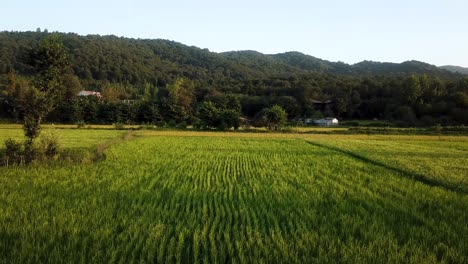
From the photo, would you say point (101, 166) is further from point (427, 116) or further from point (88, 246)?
point (427, 116)

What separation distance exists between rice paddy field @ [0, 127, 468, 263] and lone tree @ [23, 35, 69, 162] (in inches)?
127

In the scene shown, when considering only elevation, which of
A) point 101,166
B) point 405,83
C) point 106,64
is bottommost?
point 101,166

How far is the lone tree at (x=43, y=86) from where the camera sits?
2212 centimetres

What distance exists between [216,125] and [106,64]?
298 ft

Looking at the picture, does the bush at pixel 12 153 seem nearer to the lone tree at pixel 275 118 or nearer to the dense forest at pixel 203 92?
the dense forest at pixel 203 92

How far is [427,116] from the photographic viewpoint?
83.9 metres

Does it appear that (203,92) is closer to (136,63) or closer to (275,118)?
(136,63)

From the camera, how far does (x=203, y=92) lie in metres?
126

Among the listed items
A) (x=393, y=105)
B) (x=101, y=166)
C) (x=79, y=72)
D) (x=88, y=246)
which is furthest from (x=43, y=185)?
(x=79, y=72)

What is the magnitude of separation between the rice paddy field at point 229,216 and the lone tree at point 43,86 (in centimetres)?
323

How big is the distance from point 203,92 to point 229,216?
381 feet

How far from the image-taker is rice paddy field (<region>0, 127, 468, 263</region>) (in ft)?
26.0

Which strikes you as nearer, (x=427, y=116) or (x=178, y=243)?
(x=178, y=243)

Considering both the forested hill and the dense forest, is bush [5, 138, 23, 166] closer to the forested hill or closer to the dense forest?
the dense forest
